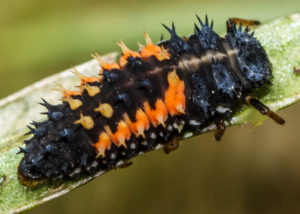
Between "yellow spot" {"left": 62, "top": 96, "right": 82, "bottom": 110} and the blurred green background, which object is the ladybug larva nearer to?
"yellow spot" {"left": 62, "top": 96, "right": 82, "bottom": 110}

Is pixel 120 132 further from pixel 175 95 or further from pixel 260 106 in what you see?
pixel 260 106

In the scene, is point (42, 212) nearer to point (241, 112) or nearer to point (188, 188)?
point (188, 188)

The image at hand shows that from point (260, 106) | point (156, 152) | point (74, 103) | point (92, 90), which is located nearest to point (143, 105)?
point (92, 90)

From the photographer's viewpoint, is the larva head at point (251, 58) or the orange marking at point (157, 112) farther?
the larva head at point (251, 58)

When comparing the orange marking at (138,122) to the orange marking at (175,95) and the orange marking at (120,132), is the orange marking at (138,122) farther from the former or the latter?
the orange marking at (175,95)

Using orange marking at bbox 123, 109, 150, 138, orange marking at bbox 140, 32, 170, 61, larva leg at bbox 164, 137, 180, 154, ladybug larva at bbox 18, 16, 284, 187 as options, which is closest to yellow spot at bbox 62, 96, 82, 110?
ladybug larva at bbox 18, 16, 284, 187

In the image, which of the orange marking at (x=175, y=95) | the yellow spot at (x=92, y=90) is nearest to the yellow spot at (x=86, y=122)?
the yellow spot at (x=92, y=90)
